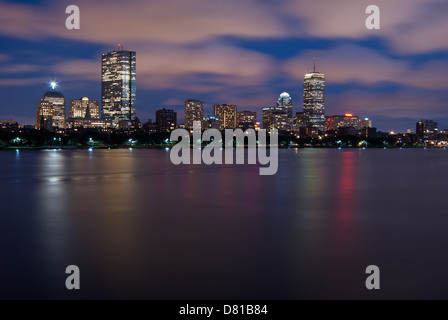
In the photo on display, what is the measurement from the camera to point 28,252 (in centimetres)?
1189

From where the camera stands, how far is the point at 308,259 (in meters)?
11.4

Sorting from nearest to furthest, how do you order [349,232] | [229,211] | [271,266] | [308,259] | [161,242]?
[271,266] → [308,259] → [161,242] → [349,232] → [229,211]

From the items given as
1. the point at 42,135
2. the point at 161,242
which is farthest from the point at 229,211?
the point at 42,135

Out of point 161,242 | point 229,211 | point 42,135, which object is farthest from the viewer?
point 42,135

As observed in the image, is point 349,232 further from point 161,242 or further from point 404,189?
point 404,189

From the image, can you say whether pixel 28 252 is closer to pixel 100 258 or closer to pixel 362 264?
pixel 100 258

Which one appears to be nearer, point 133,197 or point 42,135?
point 133,197

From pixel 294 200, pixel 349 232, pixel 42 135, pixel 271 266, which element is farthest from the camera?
pixel 42 135

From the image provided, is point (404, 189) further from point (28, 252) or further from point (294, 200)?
point (28, 252)
